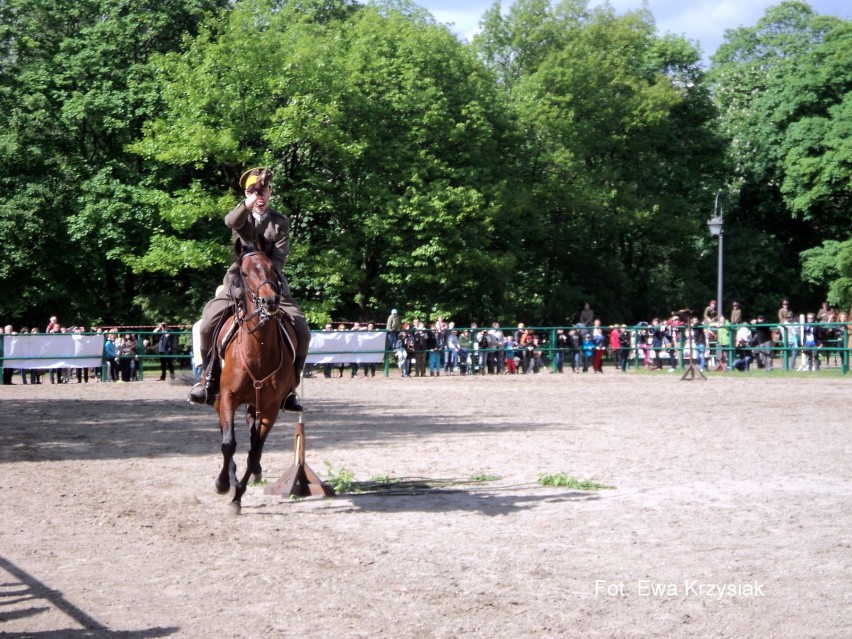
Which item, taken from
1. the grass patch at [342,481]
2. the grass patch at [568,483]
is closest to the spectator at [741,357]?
the grass patch at [568,483]

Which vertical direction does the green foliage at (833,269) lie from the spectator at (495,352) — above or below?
above

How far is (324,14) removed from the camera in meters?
55.3

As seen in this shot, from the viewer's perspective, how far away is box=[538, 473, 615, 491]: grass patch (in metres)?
11.9

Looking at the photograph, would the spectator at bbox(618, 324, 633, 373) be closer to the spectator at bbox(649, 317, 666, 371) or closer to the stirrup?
the spectator at bbox(649, 317, 666, 371)

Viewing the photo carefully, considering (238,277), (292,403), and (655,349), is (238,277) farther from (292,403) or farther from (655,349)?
(655,349)

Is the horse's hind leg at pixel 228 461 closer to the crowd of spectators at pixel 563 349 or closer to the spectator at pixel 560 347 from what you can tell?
the crowd of spectators at pixel 563 349

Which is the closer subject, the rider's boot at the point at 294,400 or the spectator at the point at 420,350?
the rider's boot at the point at 294,400

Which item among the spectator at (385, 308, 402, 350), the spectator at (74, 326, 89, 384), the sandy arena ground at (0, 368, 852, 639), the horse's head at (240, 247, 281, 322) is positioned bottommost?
the sandy arena ground at (0, 368, 852, 639)

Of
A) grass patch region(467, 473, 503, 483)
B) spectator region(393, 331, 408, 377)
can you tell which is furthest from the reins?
→ spectator region(393, 331, 408, 377)

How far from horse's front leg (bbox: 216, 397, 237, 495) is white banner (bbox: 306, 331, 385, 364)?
23.8 metres

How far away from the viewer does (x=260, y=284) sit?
10.7 metres

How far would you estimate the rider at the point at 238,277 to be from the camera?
1102cm

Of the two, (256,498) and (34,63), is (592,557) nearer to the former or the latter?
(256,498)

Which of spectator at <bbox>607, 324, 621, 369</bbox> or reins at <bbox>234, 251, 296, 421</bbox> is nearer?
reins at <bbox>234, 251, 296, 421</bbox>
